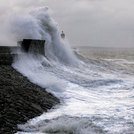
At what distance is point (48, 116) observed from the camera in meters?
5.88

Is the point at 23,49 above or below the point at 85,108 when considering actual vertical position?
above

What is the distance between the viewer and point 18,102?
5.99 meters

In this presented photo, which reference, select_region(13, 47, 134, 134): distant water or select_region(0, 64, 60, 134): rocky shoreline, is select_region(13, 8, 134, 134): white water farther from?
select_region(0, 64, 60, 134): rocky shoreline

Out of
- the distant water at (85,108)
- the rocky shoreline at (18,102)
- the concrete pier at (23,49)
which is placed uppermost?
the concrete pier at (23,49)

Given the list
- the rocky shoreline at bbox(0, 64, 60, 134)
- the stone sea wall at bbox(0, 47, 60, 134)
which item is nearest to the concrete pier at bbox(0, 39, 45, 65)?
the stone sea wall at bbox(0, 47, 60, 134)

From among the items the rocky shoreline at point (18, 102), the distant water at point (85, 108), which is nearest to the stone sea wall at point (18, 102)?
the rocky shoreline at point (18, 102)

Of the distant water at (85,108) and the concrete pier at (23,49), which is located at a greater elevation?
the concrete pier at (23,49)

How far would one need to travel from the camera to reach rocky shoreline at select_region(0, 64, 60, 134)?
5115 millimetres

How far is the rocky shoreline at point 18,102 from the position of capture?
5115 mm

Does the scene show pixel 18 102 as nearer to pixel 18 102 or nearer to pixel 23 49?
pixel 18 102

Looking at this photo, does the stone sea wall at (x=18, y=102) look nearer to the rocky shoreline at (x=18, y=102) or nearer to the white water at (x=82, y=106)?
the rocky shoreline at (x=18, y=102)

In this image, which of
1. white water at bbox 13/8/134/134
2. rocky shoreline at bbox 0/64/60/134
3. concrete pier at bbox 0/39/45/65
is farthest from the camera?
concrete pier at bbox 0/39/45/65

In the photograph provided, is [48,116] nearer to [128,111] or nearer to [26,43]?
[128,111]

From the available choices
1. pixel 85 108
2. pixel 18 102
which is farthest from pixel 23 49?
pixel 18 102
